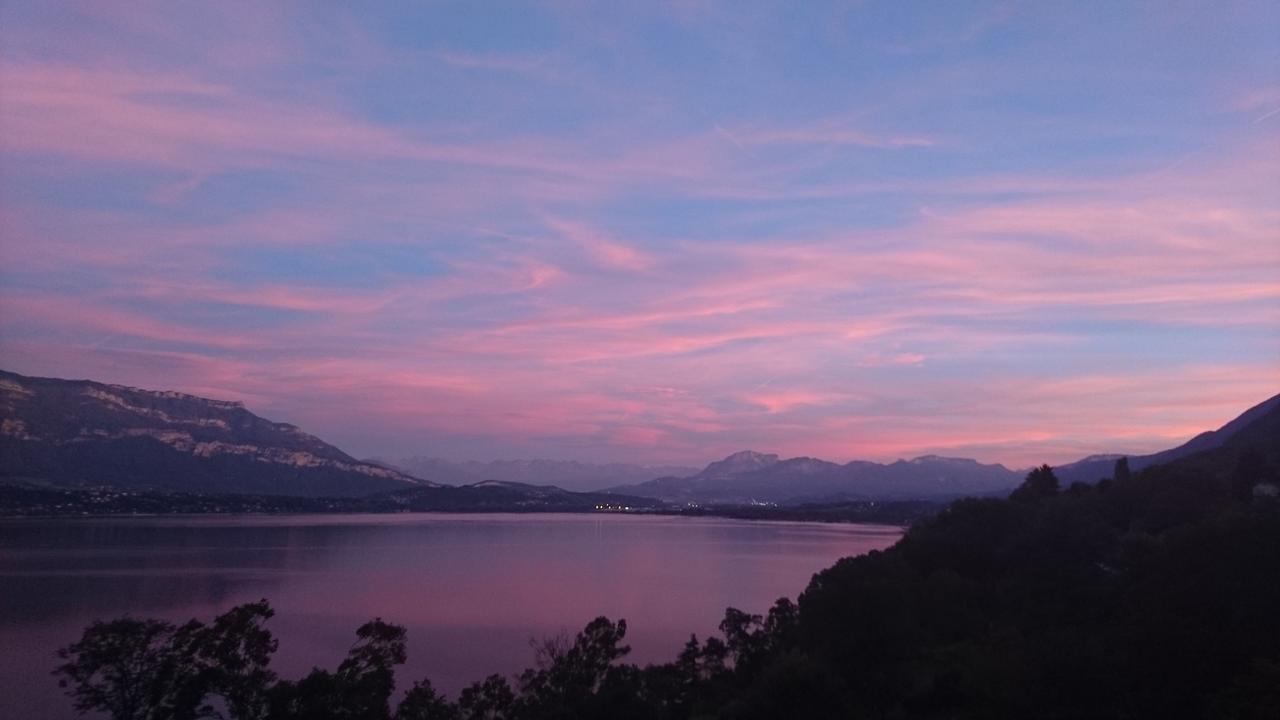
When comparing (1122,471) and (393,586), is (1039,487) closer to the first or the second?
(1122,471)

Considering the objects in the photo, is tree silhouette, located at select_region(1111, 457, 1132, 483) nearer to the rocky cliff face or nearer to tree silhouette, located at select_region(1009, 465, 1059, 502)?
tree silhouette, located at select_region(1009, 465, 1059, 502)

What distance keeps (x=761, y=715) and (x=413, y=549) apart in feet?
215

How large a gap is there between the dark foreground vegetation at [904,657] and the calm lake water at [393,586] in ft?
25.0

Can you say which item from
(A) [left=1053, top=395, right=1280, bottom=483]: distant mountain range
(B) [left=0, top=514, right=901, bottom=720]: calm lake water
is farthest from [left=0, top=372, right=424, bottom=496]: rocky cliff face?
(A) [left=1053, top=395, right=1280, bottom=483]: distant mountain range

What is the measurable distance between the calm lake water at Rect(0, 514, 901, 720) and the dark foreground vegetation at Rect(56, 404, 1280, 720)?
25.0ft

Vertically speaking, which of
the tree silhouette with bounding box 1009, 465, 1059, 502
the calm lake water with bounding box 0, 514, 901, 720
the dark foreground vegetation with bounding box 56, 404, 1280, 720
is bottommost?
the calm lake water with bounding box 0, 514, 901, 720

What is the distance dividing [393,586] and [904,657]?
118ft

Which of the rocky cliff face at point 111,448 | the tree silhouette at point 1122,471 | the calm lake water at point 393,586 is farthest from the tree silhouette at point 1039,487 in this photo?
the rocky cliff face at point 111,448

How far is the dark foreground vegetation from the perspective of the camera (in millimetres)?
13812

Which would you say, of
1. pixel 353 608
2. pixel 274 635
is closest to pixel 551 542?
pixel 353 608

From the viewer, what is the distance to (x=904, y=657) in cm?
1930

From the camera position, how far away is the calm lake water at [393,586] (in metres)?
30.7

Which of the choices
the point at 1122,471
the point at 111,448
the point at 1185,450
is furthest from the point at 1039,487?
the point at 111,448

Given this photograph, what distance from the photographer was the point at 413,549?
7806cm
